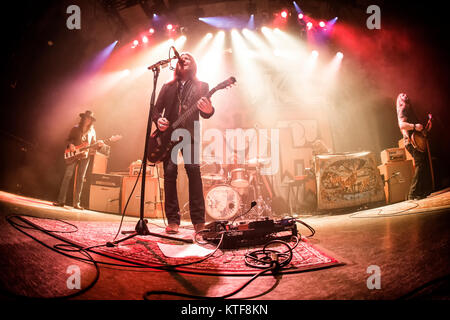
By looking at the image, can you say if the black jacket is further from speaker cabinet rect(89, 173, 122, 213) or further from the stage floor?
speaker cabinet rect(89, 173, 122, 213)

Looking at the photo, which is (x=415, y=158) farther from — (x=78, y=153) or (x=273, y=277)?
(x=78, y=153)

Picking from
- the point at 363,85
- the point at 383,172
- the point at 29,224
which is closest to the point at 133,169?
the point at 29,224

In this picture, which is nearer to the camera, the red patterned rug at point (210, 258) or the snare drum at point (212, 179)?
the red patterned rug at point (210, 258)

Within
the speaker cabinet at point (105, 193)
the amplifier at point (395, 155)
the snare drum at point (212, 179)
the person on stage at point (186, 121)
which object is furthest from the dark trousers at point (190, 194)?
the amplifier at point (395, 155)

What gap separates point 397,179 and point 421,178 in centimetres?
54

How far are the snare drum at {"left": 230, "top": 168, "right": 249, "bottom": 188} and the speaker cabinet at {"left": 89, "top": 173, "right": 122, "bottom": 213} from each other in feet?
8.64

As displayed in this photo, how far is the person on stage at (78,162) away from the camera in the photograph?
175 inches

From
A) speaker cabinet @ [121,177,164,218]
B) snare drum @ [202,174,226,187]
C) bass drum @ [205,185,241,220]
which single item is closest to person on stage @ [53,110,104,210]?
speaker cabinet @ [121,177,164,218]

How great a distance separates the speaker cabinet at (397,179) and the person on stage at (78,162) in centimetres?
626

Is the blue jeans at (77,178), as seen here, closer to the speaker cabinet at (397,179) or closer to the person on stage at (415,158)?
the speaker cabinet at (397,179)

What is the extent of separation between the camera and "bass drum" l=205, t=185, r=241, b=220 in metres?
4.48

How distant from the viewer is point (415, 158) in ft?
12.9

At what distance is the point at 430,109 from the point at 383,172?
4.67 ft

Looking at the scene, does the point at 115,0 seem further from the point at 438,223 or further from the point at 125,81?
the point at 438,223
